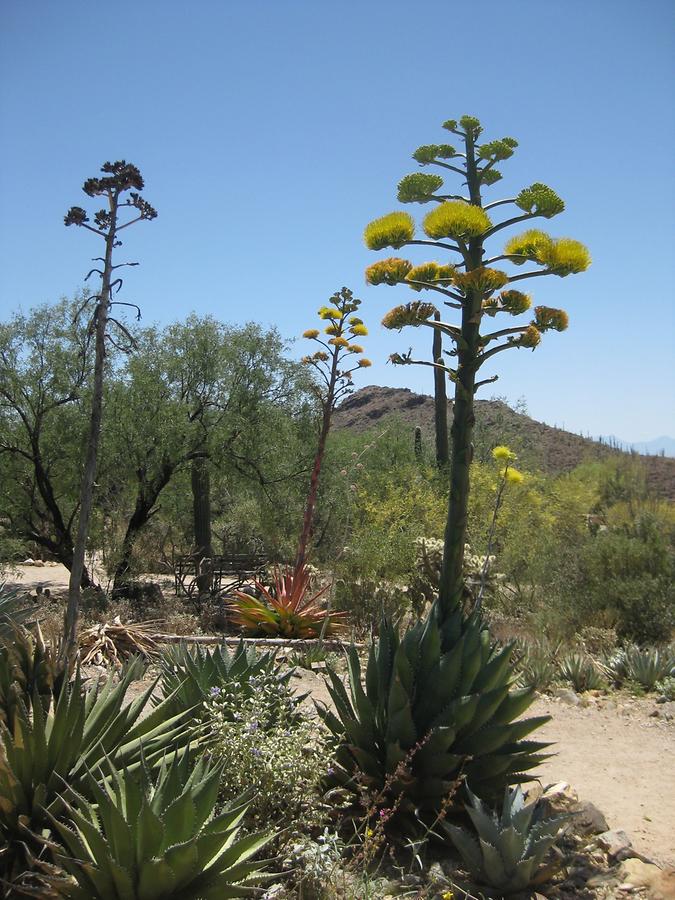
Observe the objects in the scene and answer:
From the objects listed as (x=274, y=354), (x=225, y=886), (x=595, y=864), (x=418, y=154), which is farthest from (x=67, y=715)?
(x=274, y=354)

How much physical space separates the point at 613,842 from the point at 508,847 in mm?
1027

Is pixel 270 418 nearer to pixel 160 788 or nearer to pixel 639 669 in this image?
pixel 639 669

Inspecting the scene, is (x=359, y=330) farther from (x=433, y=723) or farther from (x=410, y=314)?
(x=433, y=723)

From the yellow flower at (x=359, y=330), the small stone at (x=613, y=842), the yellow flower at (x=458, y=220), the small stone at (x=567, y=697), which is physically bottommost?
the small stone at (x=567, y=697)

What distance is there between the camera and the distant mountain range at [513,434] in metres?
23.9

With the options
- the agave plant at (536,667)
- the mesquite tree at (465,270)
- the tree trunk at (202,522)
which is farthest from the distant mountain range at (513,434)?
the mesquite tree at (465,270)

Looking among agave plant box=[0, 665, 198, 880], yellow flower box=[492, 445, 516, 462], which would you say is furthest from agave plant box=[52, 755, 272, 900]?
yellow flower box=[492, 445, 516, 462]

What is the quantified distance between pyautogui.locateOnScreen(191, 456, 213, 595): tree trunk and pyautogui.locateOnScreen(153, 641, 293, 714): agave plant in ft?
27.8

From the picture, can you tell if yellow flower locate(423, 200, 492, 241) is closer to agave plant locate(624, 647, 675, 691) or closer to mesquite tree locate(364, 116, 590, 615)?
mesquite tree locate(364, 116, 590, 615)

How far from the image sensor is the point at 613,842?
4.02 metres

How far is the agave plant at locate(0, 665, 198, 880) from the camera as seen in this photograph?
293 cm

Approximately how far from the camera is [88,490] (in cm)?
582

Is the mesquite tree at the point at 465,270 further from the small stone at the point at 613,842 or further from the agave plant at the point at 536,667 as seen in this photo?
the agave plant at the point at 536,667

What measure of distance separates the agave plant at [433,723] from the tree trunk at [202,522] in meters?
9.20
